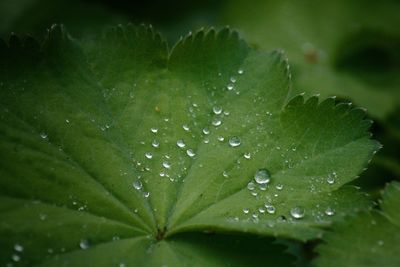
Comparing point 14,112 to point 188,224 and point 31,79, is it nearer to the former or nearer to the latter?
point 31,79

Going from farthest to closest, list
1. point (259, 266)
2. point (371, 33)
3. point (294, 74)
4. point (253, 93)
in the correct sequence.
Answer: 1. point (371, 33)
2. point (294, 74)
3. point (253, 93)
4. point (259, 266)

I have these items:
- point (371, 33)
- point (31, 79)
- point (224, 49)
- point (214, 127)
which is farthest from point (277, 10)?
point (31, 79)

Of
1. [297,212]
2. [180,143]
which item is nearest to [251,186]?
[297,212]

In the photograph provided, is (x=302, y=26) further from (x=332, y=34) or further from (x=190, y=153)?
(x=190, y=153)

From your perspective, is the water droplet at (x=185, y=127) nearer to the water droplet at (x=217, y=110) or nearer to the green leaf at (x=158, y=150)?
the green leaf at (x=158, y=150)

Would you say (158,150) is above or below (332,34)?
below

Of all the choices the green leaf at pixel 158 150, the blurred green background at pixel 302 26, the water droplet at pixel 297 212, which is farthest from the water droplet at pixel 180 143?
the blurred green background at pixel 302 26

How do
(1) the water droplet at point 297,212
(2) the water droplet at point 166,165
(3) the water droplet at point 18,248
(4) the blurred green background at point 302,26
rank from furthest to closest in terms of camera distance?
1. (4) the blurred green background at point 302,26
2. (2) the water droplet at point 166,165
3. (1) the water droplet at point 297,212
4. (3) the water droplet at point 18,248
